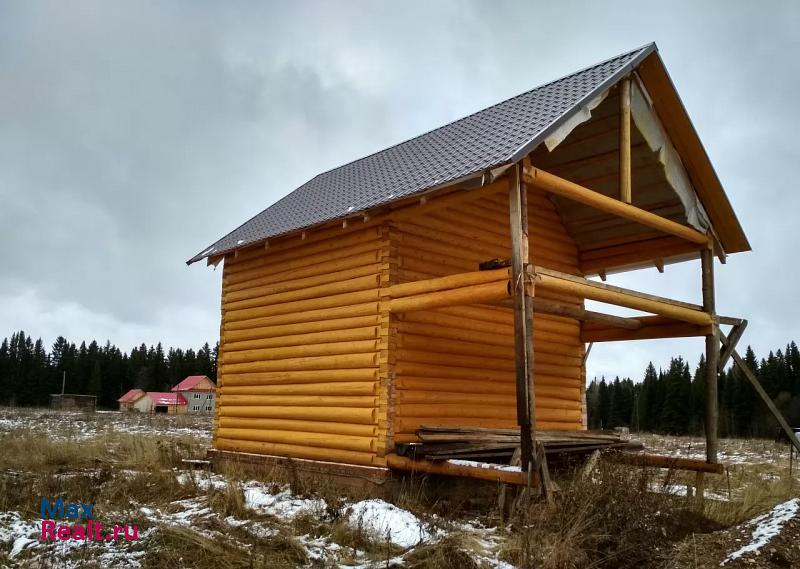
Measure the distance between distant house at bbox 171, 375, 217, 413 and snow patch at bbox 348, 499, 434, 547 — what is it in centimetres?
7128

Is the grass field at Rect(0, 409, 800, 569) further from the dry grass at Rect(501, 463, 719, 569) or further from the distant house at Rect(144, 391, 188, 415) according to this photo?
the distant house at Rect(144, 391, 188, 415)

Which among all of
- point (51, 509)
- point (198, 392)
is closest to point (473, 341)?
point (51, 509)

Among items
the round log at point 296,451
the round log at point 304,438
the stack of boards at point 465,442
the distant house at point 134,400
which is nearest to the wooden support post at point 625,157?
the stack of boards at point 465,442

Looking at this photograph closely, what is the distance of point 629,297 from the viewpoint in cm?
1023

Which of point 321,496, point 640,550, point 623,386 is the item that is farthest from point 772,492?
point 623,386

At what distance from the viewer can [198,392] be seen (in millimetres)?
78438

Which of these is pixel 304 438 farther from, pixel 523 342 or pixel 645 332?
pixel 645 332

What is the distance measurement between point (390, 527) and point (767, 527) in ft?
13.7

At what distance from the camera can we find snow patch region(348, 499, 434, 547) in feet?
25.3

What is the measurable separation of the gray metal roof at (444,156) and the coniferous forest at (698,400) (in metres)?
41.7

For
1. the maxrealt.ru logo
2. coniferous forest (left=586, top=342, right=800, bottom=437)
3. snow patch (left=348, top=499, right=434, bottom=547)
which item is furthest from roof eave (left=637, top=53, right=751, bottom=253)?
coniferous forest (left=586, top=342, right=800, bottom=437)

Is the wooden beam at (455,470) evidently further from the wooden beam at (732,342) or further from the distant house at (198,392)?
the distant house at (198,392)

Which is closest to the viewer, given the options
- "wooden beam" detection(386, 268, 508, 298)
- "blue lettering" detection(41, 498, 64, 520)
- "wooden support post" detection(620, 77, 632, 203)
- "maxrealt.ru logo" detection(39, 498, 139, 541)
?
"maxrealt.ru logo" detection(39, 498, 139, 541)

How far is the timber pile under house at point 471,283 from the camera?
937cm
